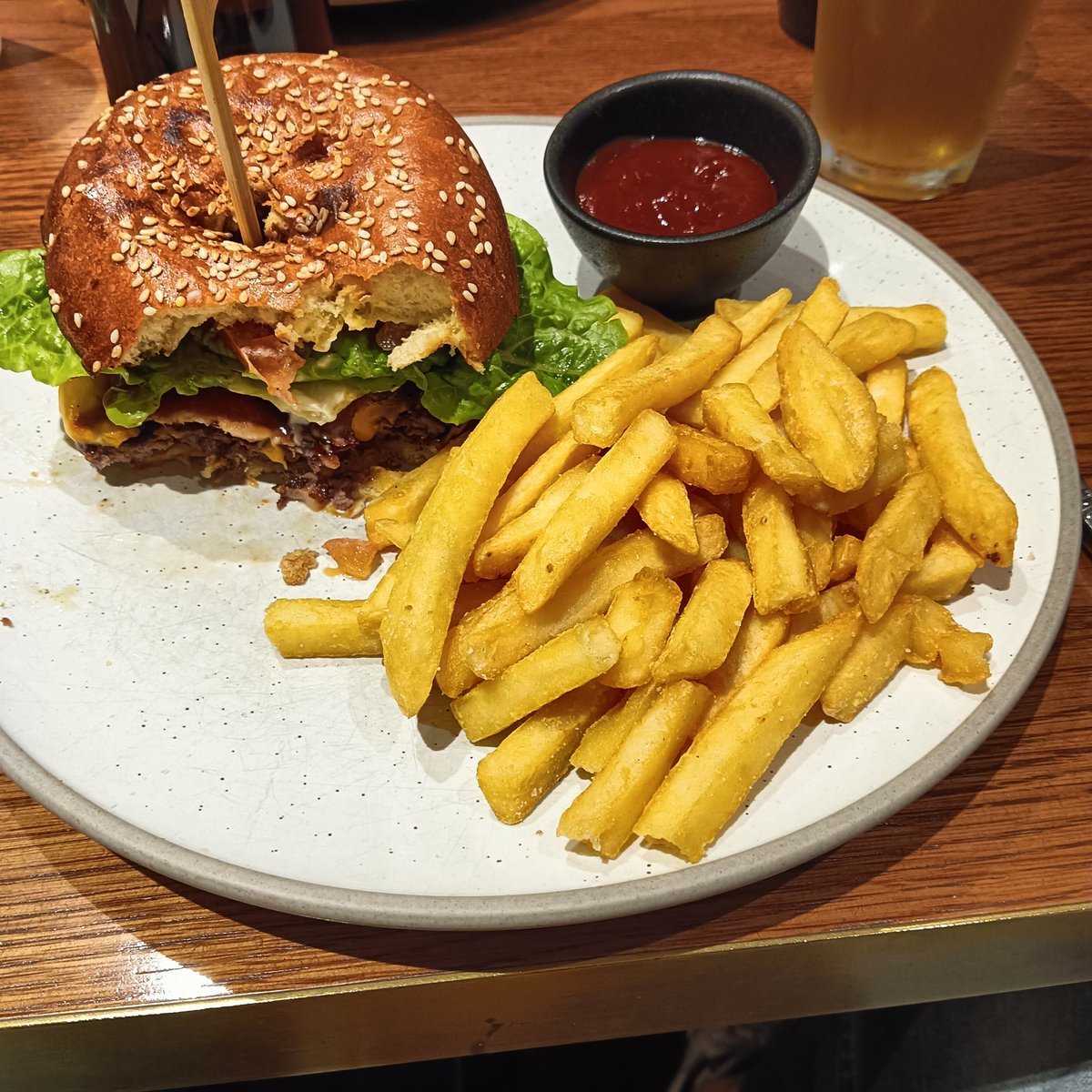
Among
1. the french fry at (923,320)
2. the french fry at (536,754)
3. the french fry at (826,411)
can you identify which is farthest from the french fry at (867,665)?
the french fry at (923,320)

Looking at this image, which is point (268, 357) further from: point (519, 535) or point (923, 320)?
point (923, 320)

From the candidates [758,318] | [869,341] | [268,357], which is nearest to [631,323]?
[758,318]

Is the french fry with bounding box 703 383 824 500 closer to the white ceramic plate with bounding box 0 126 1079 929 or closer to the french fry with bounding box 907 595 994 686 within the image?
the french fry with bounding box 907 595 994 686

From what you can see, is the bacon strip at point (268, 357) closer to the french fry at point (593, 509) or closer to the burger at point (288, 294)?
the burger at point (288, 294)

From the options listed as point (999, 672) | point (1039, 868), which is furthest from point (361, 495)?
point (1039, 868)

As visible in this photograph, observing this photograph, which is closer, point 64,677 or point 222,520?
point 64,677

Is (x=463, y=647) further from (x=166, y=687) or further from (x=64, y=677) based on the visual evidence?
(x=64, y=677)
